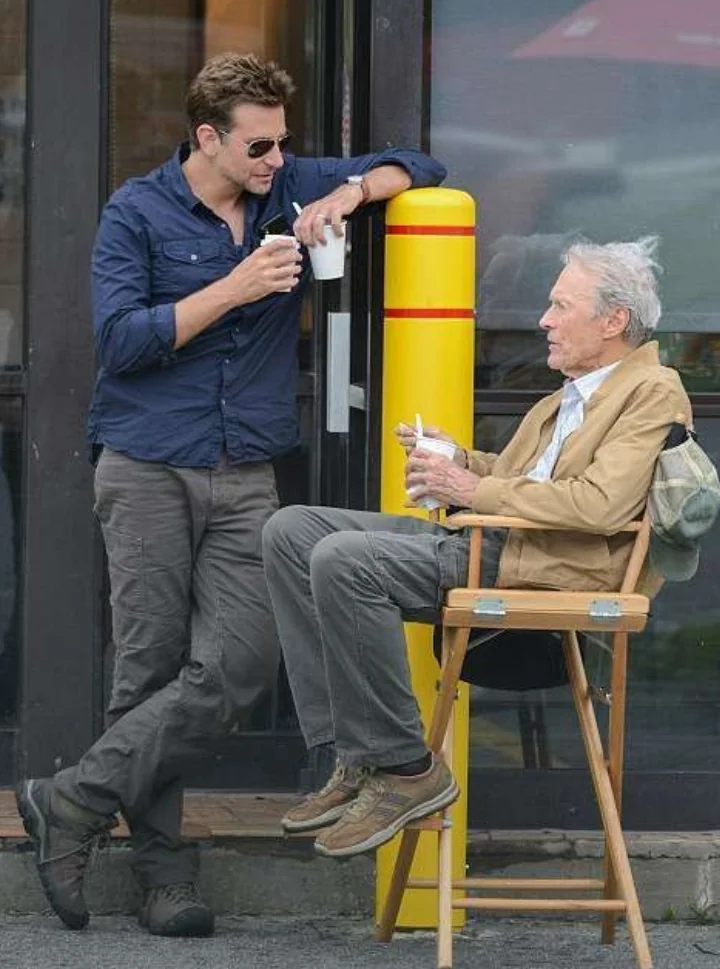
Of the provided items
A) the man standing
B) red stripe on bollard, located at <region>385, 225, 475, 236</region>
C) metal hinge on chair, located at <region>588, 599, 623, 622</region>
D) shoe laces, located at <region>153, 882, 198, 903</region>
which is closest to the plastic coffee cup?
the man standing

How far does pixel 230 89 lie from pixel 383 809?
1672 millimetres

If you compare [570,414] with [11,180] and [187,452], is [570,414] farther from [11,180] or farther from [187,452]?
[11,180]

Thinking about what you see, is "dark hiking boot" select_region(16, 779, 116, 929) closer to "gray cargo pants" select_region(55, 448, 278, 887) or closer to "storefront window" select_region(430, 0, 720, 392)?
"gray cargo pants" select_region(55, 448, 278, 887)

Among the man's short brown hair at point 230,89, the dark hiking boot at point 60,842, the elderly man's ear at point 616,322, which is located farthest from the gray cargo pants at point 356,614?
the man's short brown hair at point 230,89

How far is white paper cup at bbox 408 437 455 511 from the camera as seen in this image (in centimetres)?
519

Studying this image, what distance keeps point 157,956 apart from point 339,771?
65cm

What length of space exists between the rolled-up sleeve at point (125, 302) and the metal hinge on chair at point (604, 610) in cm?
114

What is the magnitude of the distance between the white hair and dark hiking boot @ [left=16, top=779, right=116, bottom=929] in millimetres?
1704

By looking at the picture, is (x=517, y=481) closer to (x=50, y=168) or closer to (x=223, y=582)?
(x=223, y=582)

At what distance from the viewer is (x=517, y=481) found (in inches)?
199

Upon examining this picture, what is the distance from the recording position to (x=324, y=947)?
18.1ft

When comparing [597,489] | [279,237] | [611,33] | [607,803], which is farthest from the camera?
[611,33]

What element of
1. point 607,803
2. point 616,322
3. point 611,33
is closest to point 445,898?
point 607,803

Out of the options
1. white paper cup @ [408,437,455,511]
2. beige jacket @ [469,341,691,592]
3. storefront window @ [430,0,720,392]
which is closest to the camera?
beige jacket @ [469,341,691,592]
